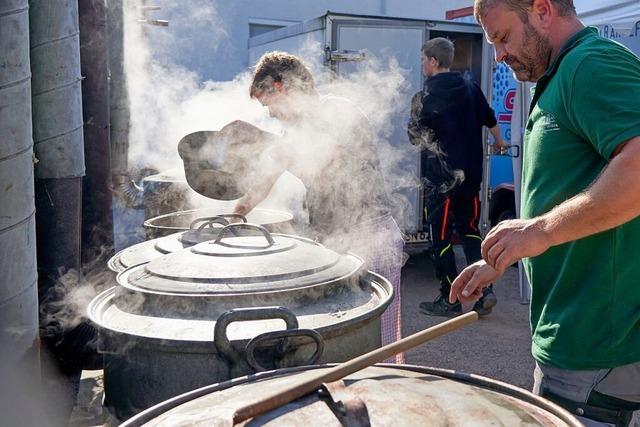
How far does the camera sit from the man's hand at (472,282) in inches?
78.1

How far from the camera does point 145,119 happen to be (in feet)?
24.3

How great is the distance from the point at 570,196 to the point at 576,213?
235 millimetres

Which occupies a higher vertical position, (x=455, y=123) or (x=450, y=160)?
(x=455, y=123)

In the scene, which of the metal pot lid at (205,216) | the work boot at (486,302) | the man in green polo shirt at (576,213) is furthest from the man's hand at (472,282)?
the work boot at (486,302)

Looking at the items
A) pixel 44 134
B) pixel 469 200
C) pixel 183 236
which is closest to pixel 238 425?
pixel 183 236

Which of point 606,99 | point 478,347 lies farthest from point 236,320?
point 478,347

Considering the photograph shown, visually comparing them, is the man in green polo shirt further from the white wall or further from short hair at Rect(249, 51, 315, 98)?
the white wall

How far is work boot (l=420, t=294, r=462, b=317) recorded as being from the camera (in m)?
6.04

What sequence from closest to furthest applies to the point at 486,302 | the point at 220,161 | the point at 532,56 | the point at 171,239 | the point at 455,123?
1. the point at 532,56
2. the point at 171,239
3. the point at 220,161
4. the point at 486,302
5. the point at 455,123

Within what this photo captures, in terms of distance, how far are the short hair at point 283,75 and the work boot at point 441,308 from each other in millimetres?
3012

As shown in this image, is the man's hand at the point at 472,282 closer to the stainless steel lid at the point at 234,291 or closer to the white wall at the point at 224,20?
Result: the stainless steel lid at the point at 234,291

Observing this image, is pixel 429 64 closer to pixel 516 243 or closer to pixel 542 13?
pixel 542 13

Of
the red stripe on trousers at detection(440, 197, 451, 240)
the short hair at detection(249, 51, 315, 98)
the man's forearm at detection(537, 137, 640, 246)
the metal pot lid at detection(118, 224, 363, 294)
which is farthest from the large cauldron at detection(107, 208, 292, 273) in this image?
the red stripe on trousers at detection(440, 197, 451, 240)

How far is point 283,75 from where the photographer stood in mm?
Answer: 3666
